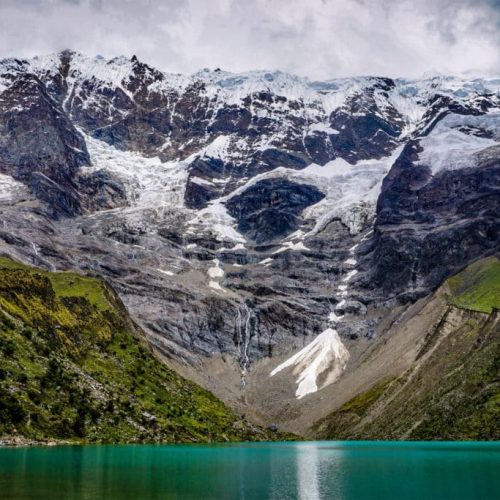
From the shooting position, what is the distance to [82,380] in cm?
13050

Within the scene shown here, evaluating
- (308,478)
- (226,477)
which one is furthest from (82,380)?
(308,478)

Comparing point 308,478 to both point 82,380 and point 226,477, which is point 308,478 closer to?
point 226,477

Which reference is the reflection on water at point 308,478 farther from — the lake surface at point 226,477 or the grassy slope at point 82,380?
the grassy slope at point 82,380

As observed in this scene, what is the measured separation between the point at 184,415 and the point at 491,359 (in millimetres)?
85678

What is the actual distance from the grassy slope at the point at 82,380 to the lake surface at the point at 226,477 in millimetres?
9911

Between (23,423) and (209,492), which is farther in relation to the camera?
(23,423)

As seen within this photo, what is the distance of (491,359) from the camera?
19938 cm

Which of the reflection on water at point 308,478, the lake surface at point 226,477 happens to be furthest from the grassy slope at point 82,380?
the reflection on water at point 308,478

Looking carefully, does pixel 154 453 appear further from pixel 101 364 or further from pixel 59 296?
pixel 59 296

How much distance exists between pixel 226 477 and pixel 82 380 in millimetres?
60645

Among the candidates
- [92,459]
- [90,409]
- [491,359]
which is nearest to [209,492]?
[92,459]

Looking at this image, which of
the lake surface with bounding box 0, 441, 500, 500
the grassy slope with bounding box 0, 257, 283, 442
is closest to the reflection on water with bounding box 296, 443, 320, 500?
the lake surface with bounding box 0, 441, 500, 500

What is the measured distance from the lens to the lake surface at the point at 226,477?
61188 mm

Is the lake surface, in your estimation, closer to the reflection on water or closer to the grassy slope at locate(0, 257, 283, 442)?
the reflection on water
